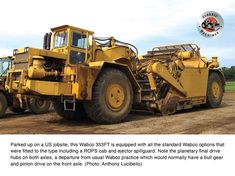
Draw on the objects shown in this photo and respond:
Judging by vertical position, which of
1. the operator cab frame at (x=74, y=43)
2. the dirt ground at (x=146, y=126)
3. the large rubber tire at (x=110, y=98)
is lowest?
the dirt ground at (x=146, y=126)

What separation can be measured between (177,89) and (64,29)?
12.5 ft

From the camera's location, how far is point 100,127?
766 cm

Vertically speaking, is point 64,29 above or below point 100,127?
above

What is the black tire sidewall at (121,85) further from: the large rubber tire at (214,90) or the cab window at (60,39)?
the large rubber tire at (214,90)

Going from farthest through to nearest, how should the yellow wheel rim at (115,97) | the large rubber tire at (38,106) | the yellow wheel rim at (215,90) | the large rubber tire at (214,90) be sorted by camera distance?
1. the yellow wheel rim at (215,90)
2. the large rubber tire at (214,90)
3. the large rubber tire at (38,106)
4. the yellow wheel rim at (115,97)

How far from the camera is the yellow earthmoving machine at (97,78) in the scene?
7496 millimetres

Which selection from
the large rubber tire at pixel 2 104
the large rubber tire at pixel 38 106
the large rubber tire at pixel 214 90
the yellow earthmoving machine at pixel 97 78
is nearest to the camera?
the yellow earthmoving machine at pixel 97 78

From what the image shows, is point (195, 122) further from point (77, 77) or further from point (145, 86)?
point (77, 77)

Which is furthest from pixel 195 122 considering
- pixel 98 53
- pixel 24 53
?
pixel 24 53

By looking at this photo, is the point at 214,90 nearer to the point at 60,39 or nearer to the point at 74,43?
the point at 74,43

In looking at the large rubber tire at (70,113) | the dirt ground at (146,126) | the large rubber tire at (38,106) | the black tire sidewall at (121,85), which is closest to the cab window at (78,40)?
the black tire sidewall at (121,85)

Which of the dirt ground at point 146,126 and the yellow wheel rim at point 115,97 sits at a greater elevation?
the yellow wheel rim at point 115,97

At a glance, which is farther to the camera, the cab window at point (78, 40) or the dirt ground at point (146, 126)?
the cab window at point (78, 40)

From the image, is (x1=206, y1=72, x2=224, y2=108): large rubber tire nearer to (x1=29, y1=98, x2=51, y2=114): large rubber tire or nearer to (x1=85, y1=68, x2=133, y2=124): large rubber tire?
(x1=85, y1=68, x2=133, y2=124): large rubber tire
